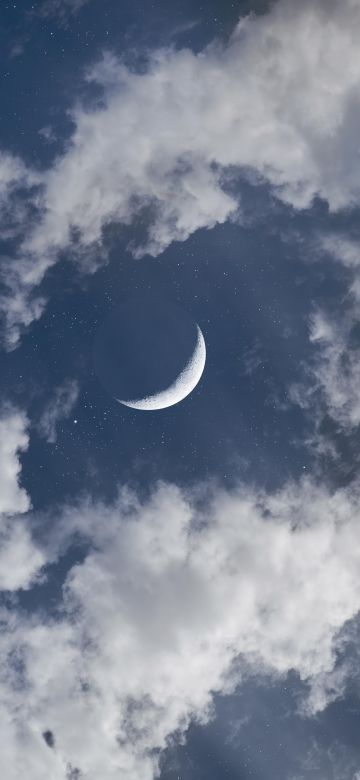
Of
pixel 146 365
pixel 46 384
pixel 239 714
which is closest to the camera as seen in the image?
pixel 146 365

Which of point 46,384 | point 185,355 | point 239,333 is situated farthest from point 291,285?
point 46,384

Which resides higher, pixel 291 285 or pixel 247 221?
pixel 247 221

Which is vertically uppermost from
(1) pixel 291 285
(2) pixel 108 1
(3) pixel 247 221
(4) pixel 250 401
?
(2) pixel 108 1

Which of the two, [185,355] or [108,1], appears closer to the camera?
[185,355]

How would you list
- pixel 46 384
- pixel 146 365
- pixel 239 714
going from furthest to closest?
pixel 239 714
pixel 46 384
pixel 146 365

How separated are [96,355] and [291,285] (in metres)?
36.2

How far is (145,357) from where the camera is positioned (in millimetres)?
83688

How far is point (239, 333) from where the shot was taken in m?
96.8

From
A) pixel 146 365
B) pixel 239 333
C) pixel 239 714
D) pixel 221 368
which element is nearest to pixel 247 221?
pixel 239 333

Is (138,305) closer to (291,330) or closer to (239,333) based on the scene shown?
(239,333)

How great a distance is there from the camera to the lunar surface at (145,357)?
83.6 m

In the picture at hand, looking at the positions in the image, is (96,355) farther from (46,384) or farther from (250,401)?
(250,401)

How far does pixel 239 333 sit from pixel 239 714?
6945 cm

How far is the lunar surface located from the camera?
83.6 metres
